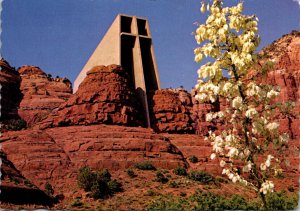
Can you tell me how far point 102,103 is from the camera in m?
56.4

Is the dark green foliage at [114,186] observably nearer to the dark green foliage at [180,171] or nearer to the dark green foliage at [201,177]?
the dark green foliage at [180,171]

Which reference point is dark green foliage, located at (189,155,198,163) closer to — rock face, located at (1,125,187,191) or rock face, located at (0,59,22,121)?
rock face, located at (1,125,187,191)

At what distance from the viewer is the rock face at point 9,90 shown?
82.1m

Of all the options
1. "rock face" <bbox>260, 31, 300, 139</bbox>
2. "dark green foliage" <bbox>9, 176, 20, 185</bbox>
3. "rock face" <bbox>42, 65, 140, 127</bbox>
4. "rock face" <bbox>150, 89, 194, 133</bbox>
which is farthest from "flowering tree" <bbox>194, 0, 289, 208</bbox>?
"rock face" <bbox>260, 31, 300, 139</bbox>

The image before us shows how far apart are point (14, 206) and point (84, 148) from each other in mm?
18076

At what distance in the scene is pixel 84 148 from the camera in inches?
1870

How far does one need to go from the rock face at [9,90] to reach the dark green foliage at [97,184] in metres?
43.4

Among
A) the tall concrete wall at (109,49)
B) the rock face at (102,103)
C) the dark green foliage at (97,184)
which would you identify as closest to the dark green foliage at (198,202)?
the dark green foliage at (97,184)

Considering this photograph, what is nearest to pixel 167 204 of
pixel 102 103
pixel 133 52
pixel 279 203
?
pixel 279 203

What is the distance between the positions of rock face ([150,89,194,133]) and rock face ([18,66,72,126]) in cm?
2534

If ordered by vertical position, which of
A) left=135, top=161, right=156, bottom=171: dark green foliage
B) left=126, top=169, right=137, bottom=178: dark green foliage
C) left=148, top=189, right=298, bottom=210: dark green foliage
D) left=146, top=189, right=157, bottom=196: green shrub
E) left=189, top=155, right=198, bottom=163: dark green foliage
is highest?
left=189, top=155, right=198, bottom=163: dark green foliage

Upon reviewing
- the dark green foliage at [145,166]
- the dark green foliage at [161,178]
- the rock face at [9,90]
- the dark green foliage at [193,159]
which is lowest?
the dark green foliage at [161,178]

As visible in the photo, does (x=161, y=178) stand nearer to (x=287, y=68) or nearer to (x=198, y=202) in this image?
(x=198, y=202)

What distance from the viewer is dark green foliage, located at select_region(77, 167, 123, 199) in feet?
125
